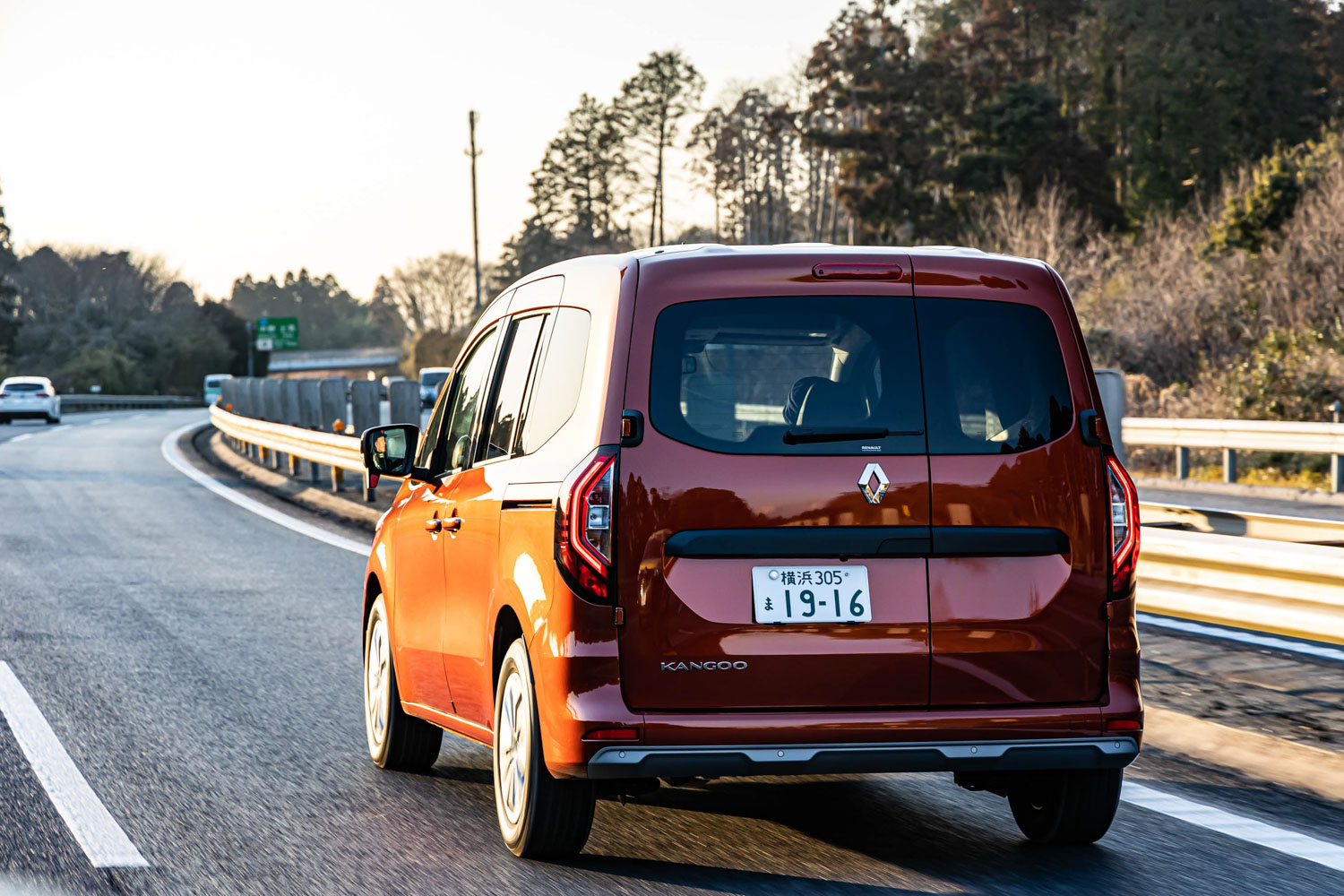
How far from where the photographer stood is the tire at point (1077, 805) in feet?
17.4

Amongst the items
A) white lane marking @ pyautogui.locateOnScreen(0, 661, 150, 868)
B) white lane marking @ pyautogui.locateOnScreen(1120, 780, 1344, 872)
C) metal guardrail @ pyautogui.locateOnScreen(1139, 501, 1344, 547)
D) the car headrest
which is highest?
the car headrest

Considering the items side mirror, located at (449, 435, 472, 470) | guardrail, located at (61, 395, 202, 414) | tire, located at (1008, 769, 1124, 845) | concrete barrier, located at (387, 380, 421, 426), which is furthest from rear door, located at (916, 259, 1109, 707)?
guardrail, located at (61, 395, 202, 414)

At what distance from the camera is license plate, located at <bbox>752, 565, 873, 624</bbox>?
188 inches

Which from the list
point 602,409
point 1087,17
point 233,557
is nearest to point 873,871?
point 602,409

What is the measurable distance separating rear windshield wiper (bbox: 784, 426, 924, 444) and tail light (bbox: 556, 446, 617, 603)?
1.67ft

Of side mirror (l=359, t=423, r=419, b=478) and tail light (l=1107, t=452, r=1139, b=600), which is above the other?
side mirror (l=359, t=423, r=419, b=478)

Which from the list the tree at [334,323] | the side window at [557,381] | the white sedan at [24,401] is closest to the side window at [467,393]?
the side window at [557,381]

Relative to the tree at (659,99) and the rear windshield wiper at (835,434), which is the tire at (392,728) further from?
the tree at (659,99)

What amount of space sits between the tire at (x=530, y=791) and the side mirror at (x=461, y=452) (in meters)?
0.97

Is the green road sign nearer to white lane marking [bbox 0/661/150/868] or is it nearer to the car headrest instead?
white lane marking [bbox 0/661/150/868]

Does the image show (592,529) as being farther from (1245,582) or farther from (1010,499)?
(1245,582)

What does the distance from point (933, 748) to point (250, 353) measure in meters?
105

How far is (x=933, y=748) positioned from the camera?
484cm

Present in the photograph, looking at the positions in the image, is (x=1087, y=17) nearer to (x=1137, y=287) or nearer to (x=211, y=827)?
(x=1137, y=287)
